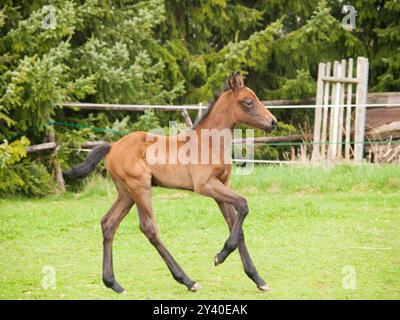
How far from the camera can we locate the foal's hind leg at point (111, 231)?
762 cm

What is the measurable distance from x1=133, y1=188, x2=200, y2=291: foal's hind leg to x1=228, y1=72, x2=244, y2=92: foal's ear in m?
1.36

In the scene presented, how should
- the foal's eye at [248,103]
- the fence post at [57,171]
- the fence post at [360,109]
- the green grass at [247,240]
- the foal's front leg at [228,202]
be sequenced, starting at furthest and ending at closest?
the fence post at [360,109] < the fence post at [57,171] < the green grass at [247,240] < the foal's eye at [248,103] < the foal's front leg at [228,202]

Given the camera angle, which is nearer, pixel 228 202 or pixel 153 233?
pixel 228 202

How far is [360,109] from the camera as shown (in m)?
15.1

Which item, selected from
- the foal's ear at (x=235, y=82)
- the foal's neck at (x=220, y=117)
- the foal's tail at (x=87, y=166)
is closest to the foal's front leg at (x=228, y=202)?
the foal's neck at (x=220, y=117)

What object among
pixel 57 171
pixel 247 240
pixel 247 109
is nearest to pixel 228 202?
pixel 247 109

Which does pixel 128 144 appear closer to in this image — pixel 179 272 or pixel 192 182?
pixel 192 182

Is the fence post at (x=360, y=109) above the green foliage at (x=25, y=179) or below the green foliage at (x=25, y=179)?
above

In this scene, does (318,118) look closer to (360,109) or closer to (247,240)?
(360,109)

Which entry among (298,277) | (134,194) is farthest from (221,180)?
(298,277)

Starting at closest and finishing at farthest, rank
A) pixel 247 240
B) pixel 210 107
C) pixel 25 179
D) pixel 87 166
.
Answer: pixel 210 107 → pixel 87 166 → pixel 247 240 → pixel 25 179

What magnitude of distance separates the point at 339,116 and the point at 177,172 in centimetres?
833

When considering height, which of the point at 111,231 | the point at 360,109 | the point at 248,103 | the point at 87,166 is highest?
the point at 248,103

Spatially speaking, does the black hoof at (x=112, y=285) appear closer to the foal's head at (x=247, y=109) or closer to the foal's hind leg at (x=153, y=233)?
the foal's hind leg at (x=153, y=233)
